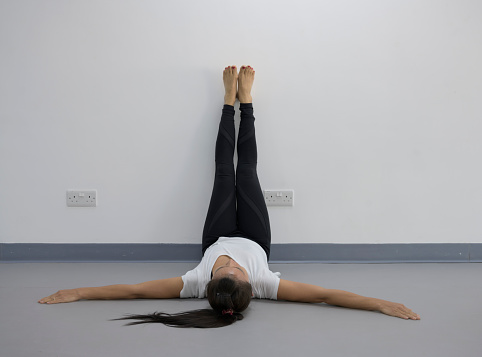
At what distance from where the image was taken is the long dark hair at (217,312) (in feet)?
5.43

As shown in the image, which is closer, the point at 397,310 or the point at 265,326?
the point at 265,326

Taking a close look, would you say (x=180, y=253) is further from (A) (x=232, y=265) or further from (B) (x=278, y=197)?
(A) (x=232, y=265)

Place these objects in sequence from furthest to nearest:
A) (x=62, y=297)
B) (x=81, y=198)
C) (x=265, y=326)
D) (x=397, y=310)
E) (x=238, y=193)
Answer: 1. (x=81, y=198)
2. (x=238, y=193)
3. (x=62, y=297)
4. (x=397, y=310)
5. (x=265, y=326)

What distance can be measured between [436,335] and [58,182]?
229 centimetres

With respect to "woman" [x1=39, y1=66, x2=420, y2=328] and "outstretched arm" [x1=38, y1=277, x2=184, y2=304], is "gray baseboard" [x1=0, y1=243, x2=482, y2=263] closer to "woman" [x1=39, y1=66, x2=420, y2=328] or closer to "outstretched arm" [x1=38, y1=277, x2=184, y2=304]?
"woman" [x1=39, y1=66, x2=420, y2=328]

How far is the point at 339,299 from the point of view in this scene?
1850 mm

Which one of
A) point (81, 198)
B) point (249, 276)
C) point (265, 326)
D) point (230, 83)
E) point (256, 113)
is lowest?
point (265, 326)

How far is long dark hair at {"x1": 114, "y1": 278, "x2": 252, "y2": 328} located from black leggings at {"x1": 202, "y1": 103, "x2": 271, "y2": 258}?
0.73m

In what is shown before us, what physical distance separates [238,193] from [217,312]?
968 millimetres

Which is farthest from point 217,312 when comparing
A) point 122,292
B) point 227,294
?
point 122,292

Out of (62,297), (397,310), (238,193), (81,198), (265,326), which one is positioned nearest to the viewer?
(265,326)

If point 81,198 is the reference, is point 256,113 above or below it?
above

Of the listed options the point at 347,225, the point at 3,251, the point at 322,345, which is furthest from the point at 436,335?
the point at 3,251

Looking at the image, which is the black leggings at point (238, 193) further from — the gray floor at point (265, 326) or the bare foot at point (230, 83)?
the gray floor at point (265, 326)
